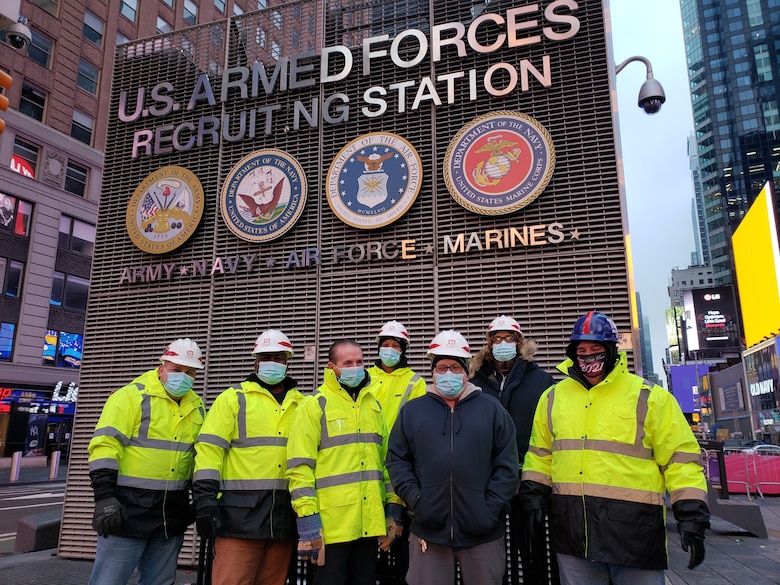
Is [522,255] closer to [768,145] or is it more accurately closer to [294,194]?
[294,194]

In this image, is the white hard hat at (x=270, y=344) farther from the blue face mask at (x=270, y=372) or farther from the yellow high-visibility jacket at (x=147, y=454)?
the yellow high-visibility jacket at (x=147, y=454)

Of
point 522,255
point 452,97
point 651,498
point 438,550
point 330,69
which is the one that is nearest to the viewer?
point 651,498

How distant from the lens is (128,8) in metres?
31.4

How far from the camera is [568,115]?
7.12 metres

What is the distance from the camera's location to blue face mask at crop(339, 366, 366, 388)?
4363mm

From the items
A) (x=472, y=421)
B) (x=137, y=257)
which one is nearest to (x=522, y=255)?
(x=472, y=421)

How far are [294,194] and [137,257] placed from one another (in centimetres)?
267

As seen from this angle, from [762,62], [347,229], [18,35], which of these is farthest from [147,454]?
[762,62]

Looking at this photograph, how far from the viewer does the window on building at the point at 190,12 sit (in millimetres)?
34500

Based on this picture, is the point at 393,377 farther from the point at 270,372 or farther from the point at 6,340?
the point at 6,340

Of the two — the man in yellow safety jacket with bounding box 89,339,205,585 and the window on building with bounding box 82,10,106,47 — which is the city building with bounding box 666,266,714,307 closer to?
the window on building with bounding box 82,10,106,47

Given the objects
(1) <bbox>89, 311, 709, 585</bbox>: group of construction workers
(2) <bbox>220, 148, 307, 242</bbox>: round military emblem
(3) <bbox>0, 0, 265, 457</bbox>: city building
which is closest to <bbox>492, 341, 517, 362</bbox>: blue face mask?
(1) <bbox>89, 311, 709, 585</bbox>: group of construction workers

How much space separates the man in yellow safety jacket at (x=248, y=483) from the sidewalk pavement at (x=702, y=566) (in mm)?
2725

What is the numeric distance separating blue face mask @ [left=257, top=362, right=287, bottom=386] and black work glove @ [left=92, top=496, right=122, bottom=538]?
4.40 feet
